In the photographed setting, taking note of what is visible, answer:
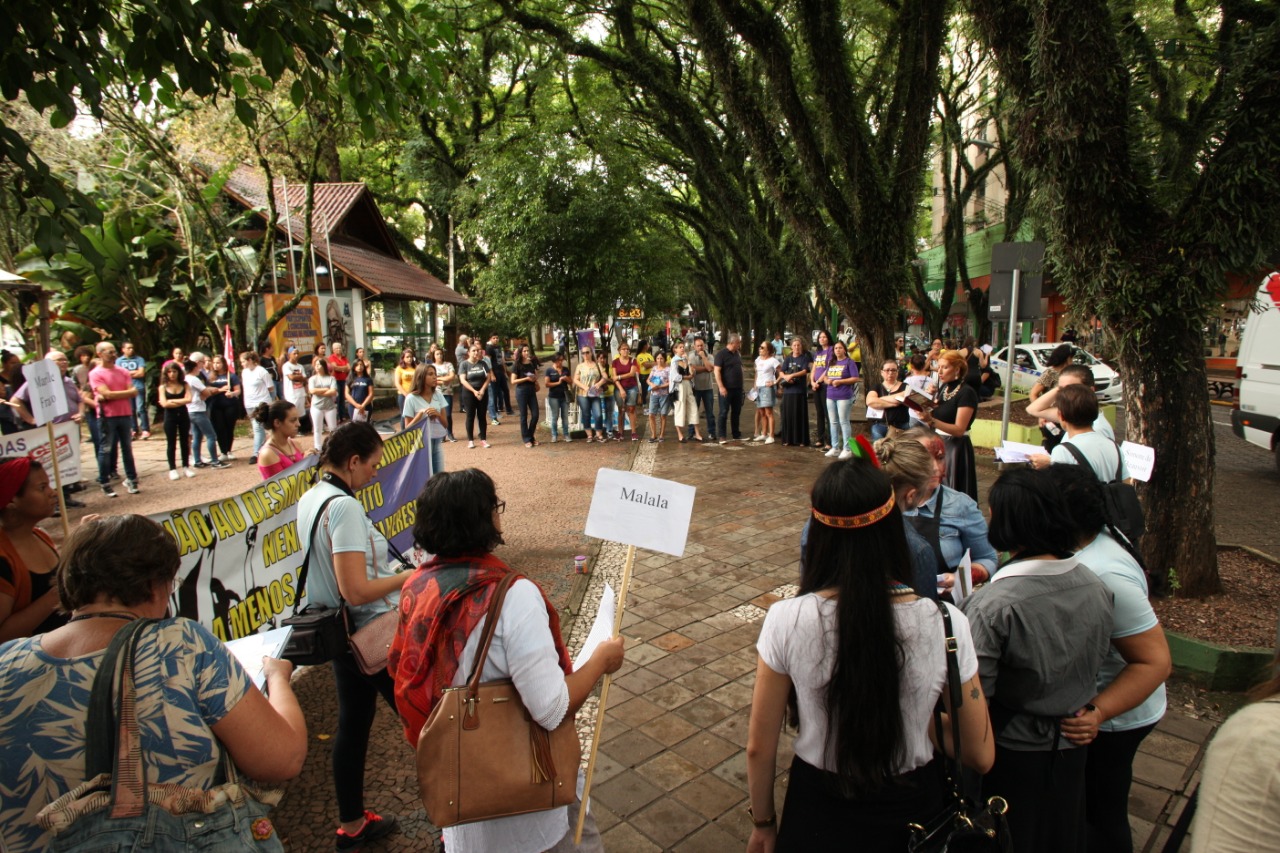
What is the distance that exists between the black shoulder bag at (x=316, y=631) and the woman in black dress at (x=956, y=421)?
5.03 m

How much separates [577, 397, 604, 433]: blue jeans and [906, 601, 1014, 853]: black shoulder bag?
38.9ft

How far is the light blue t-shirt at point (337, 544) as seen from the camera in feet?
9.57

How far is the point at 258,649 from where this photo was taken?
8.45 feet

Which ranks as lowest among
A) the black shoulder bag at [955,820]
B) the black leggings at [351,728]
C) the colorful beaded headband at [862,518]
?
the black leggings at [351,728]

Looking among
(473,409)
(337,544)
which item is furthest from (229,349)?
(337,544)

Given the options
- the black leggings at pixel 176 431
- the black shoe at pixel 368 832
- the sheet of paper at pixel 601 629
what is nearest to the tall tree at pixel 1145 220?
the sheet of paper at pixel 601 629

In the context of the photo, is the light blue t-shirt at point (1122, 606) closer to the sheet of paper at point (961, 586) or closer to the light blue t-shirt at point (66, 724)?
the sheet of paper at point (961, 586)

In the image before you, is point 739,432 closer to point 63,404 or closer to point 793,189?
point 793,189

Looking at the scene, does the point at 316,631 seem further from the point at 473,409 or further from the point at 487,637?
the point at 473,409

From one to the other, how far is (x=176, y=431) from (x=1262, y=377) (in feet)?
50.8

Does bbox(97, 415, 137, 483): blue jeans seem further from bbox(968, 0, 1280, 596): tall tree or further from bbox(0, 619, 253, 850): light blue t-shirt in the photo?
bbox(968, 0, 1280, 596): tall tree

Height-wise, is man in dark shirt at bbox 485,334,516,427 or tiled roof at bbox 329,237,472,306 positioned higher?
tiled roof at bbox 329,237,472,306

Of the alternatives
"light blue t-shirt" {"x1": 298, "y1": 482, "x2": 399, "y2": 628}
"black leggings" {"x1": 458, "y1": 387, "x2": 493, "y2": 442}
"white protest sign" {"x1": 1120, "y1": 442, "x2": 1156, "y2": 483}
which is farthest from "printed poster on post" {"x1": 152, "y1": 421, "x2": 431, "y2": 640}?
"black leggings" {"x1": 458, "y1": 387, "x2": 493, "y2": 442}

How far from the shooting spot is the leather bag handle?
1.91 m
